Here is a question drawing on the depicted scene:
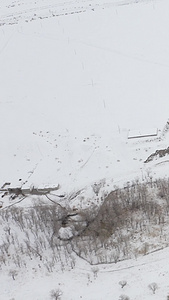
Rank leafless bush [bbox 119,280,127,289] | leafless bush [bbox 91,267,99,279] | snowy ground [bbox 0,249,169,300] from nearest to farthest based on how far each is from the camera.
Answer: snowy ground [bbox 0,249,169,300]
leafless bush [bbox 119,280,127,289]
leafless bush [bbox 91,267,99,279]

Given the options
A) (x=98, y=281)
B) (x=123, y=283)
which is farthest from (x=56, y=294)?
(x=123, y=283)

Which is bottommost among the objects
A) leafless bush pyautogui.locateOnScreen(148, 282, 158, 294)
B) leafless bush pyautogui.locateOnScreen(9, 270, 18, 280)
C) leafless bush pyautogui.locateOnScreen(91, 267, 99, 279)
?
leafless bush pyautogui.locateOnScreen(148, 282, 158, 294)

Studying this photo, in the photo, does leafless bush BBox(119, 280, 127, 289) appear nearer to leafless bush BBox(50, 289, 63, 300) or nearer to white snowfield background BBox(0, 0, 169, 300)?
white snowfield background BBox(0, 0, 169, 300)

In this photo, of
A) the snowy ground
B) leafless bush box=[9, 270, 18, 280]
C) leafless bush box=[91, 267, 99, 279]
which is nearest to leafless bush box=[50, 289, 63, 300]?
the snowy ground

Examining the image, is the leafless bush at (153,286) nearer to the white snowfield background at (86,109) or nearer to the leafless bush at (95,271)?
the white snowfield background at (86,109)

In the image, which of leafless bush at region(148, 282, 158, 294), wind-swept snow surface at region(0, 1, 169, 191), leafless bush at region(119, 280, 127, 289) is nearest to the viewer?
leafless bush at region(148, 282, 158, 294)

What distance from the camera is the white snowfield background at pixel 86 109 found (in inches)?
578

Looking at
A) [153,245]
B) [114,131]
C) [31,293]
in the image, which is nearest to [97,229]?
[153,245]

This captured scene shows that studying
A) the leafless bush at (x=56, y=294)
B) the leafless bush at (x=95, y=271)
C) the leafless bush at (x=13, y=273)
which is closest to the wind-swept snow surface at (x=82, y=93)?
the leafless bush at (x=95, y=271)

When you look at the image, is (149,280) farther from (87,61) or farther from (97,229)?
(87,61)

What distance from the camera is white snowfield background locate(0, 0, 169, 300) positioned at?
48.2 ft

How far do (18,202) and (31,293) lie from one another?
5092 millimetres

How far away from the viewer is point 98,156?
20.2 meters

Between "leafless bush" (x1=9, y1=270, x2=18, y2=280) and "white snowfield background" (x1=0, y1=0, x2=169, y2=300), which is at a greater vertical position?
"white snowfield background" (x1=0, y1=0, x2=169, y2=300)
